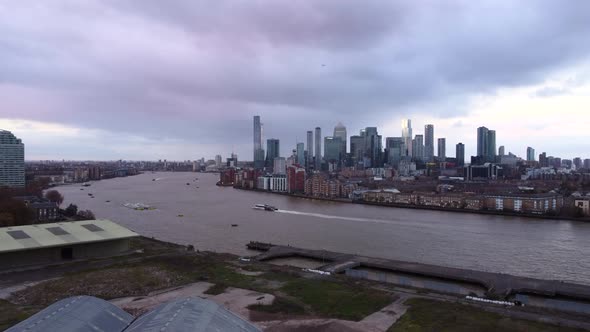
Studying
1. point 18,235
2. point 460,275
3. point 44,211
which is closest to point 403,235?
point 460,275

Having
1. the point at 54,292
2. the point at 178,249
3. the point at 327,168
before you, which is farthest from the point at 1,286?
the point at 327,168

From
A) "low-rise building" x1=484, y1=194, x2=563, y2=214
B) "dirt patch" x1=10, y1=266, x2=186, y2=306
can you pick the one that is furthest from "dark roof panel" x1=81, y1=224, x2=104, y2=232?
"low-rise building" x1=484, y1=194, x2=563, y2=214

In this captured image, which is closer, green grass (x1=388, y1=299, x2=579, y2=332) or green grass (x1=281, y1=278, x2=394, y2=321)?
green grass (x1=388, y1=299, x2=579, y2=332)

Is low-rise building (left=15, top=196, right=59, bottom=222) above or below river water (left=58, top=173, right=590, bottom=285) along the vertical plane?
above

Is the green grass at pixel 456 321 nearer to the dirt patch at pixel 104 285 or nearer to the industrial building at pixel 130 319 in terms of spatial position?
the industrial building at pixel 130 319

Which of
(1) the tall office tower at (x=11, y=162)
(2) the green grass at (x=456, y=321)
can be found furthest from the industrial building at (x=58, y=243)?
(1) the tall office tower at (x=11, y=162)

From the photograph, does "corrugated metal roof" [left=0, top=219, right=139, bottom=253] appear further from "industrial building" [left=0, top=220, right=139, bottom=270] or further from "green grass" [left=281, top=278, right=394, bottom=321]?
"green grass" [left=281, top=278, right=394, bottom=321]

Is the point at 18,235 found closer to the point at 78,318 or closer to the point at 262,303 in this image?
the point at 262,303

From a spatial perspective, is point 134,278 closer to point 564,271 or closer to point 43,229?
point 43,229
